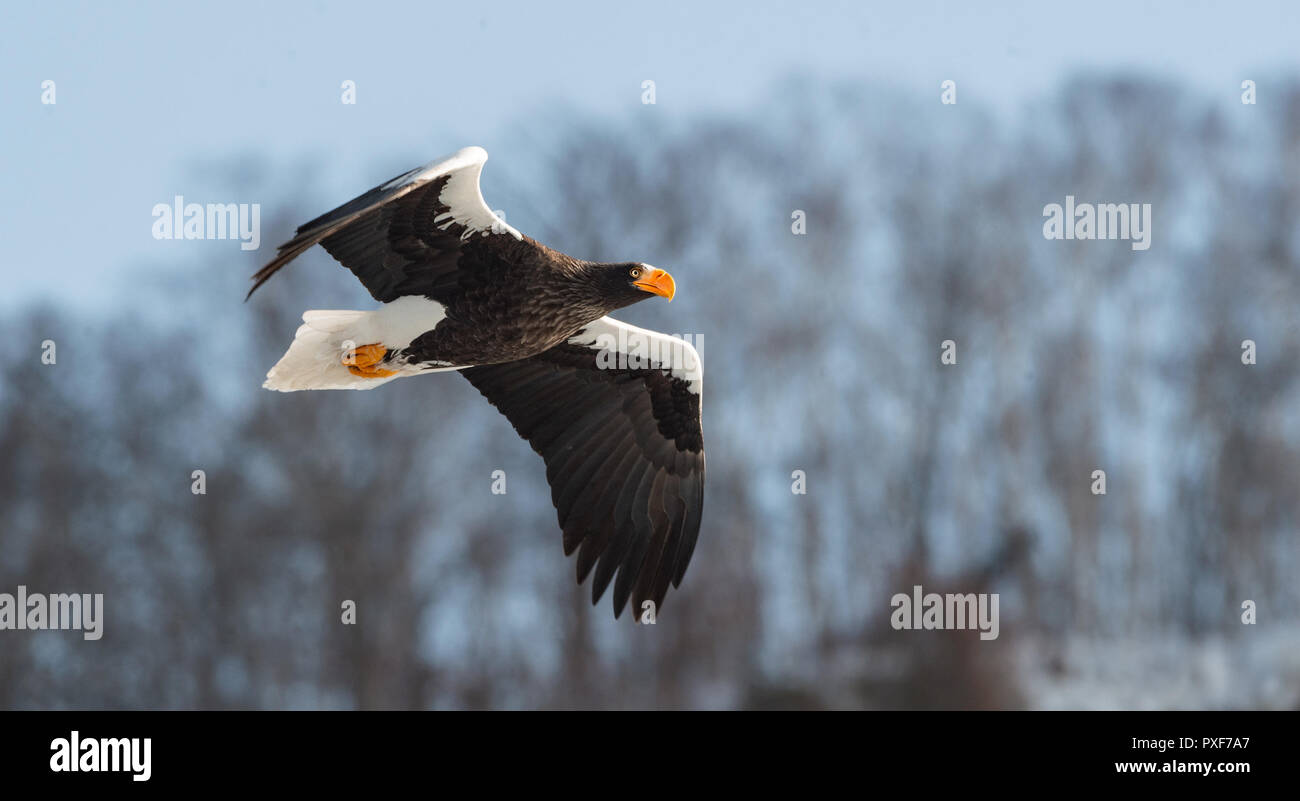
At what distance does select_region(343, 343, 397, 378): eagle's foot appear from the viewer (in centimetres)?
1137

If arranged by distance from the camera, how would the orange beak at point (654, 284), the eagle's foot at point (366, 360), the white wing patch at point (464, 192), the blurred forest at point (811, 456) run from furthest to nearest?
1. the blurred forest at point (811, 456)
2. the eagle's foot at point (366, 360)
3. the orange beak at point (654, 284)
4. the white wing patch at point (464, 192)

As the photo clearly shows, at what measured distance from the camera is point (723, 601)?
3166 centimetres

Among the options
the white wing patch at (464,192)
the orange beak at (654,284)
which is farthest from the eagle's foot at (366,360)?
the orange beak at (654,284)

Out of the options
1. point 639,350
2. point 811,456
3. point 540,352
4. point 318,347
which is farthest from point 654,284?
point 811,456

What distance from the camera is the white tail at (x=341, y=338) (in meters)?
11.2

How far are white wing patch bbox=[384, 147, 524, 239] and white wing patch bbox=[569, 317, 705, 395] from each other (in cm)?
124

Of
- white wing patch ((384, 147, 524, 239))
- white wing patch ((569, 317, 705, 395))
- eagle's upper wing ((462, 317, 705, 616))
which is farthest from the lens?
white wing patch ((569, 317, 705, 395))

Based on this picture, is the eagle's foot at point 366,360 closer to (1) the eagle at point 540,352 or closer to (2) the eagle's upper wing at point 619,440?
(1) the eagle at point 540,352

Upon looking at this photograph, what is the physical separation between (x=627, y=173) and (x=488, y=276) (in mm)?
19447

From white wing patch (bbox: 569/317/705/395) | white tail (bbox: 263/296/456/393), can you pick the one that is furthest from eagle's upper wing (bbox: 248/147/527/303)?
white wing patch (bbox: 569/317/705/395)

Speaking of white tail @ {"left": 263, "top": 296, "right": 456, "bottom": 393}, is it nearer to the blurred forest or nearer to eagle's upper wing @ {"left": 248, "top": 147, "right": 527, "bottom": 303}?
eagle's upper wing @ {"left": 248, "top": 147, "right": 527, "bottom": 303}

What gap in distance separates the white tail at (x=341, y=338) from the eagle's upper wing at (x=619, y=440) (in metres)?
1.07
